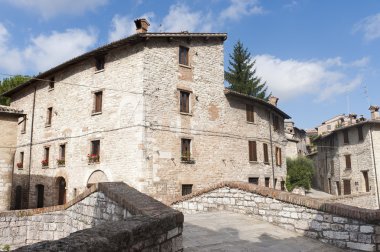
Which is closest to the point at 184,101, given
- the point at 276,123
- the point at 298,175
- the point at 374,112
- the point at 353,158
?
the point at 276,123

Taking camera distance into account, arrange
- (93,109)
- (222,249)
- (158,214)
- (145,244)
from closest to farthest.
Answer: (145,244) < (158,214) < (222,249) < (93,109)

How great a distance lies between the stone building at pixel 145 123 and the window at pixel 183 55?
0.09 metres

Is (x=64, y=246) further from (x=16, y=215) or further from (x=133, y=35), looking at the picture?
(x=133, y=35)

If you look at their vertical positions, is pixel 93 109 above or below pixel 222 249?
above

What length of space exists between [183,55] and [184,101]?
9.38ft

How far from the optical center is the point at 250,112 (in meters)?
22.9

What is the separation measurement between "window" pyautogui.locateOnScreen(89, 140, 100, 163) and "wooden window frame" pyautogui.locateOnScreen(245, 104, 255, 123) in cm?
1023

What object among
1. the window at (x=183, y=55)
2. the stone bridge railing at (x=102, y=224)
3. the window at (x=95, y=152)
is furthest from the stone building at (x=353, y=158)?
the stone bridge railing at (x=102, y=224)

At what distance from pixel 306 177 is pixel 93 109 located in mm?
19024

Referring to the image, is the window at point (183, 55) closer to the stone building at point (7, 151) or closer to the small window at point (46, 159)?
the stone building at point (7, 151)

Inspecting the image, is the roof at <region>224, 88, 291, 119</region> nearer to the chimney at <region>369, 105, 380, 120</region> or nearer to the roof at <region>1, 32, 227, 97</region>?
the roof at <region>1, 32, 227, 97</region>

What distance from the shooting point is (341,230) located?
7.08 meters

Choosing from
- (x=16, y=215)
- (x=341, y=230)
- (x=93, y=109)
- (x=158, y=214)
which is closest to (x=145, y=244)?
(x=158, y=214)

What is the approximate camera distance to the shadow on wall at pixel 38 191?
20984 mm
